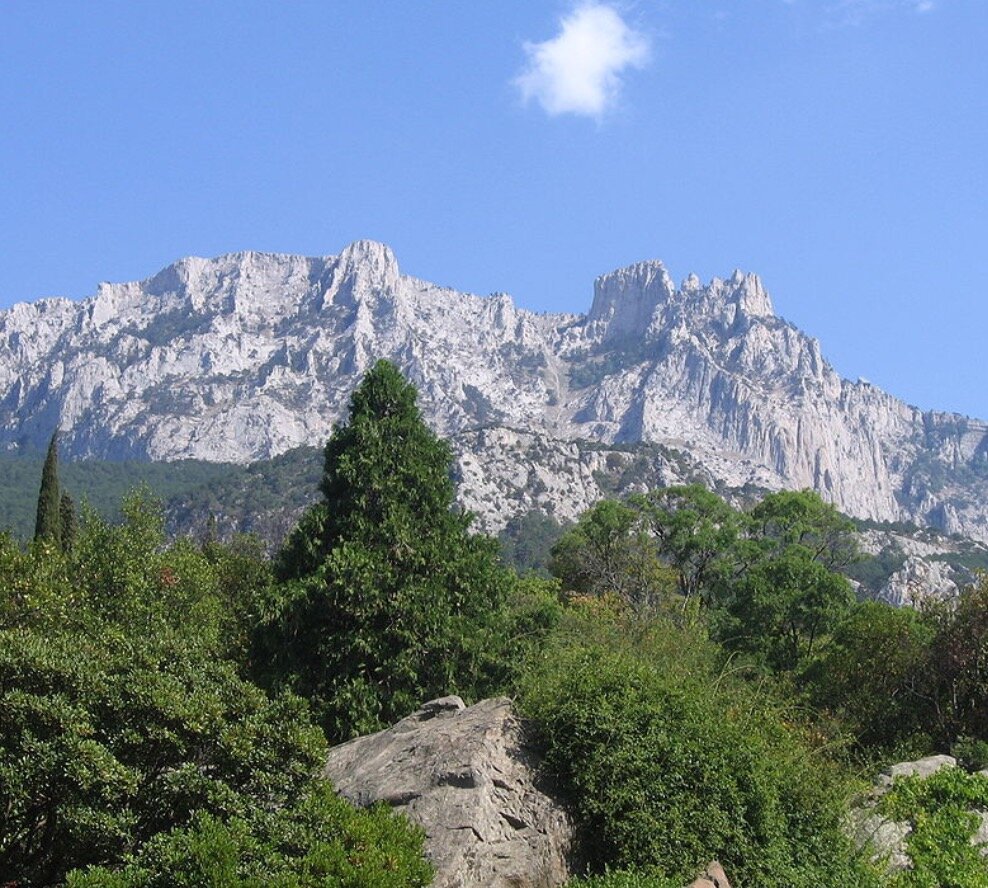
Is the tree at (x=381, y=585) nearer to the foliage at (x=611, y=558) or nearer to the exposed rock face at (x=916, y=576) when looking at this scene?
the foliage at (x=611, y=558)

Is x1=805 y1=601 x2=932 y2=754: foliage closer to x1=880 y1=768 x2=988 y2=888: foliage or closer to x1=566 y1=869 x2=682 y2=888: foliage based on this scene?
x1=880 y1=768 x2=988 y2=888: foliage

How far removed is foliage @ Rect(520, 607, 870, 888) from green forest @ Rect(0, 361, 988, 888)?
0.11ft

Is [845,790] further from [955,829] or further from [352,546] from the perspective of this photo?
[352,546]

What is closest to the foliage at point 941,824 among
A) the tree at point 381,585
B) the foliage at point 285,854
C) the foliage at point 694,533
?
the tree at point 381,585

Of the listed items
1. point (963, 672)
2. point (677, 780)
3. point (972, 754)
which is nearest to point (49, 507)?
point (963, 672)

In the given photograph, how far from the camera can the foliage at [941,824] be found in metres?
14.3

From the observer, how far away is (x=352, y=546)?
17234mm

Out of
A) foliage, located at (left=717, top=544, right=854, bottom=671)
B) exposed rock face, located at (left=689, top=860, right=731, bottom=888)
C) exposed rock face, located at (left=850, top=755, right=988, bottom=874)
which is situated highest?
foliage, located at (left=717, top=544, right=854, bottom=671)

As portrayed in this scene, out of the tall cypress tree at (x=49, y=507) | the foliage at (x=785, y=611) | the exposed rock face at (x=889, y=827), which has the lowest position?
the exposed rock face at (x=889, y=827)

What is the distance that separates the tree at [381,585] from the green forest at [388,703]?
0.16 feet

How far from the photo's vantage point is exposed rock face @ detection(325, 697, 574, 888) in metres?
10.2

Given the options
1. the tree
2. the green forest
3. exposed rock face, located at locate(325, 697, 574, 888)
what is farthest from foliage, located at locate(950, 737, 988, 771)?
exposed rock face, located at locate(325, 697, 574, 888)

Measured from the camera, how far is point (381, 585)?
658 inches

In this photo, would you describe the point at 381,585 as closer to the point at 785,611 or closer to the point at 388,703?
the point at 388,703
